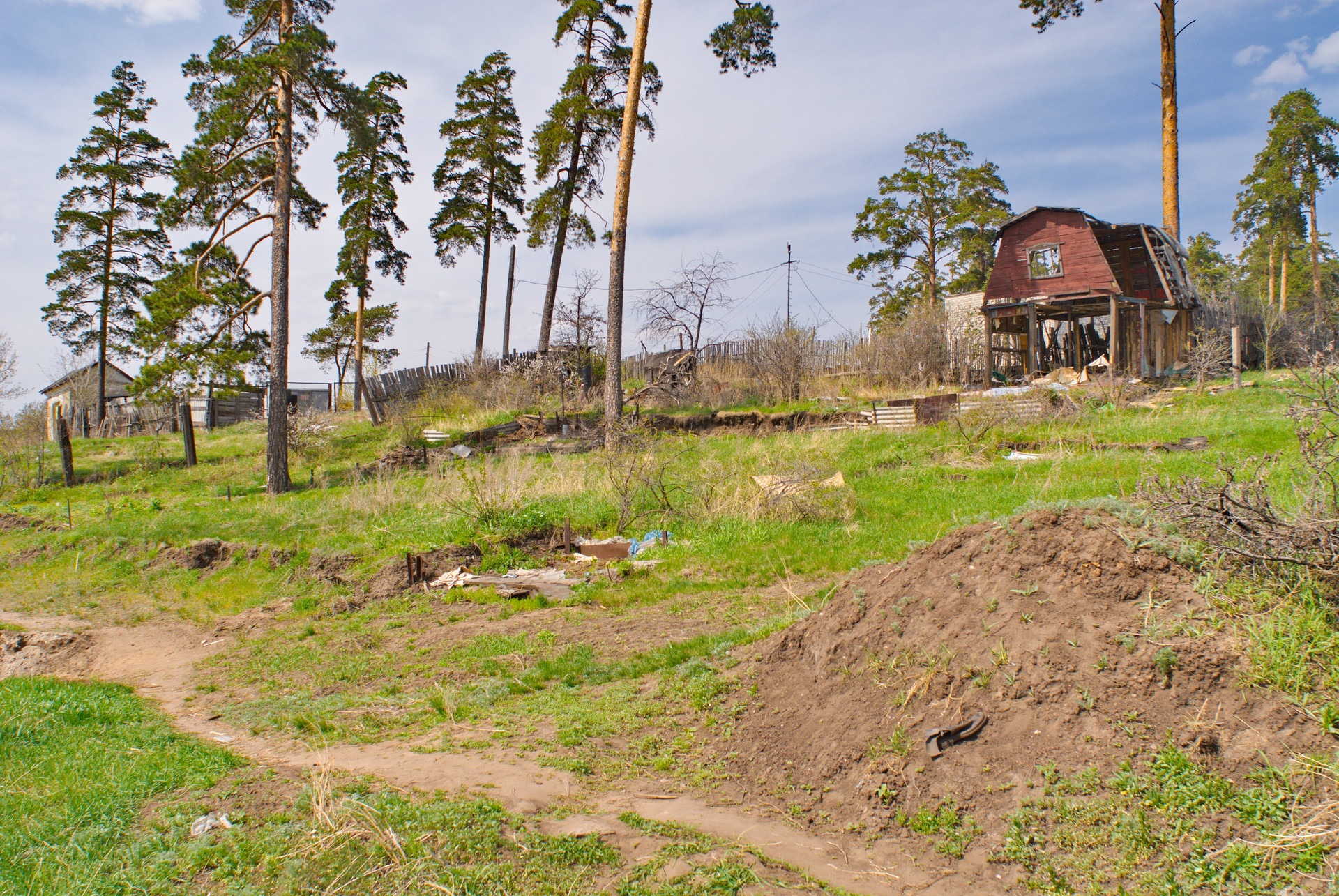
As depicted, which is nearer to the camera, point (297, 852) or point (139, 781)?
point (297, 852)

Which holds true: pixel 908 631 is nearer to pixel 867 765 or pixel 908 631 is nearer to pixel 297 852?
pixel 867 765

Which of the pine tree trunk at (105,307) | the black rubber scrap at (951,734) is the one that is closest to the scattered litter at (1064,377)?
the black rubber scrap at (951,734)

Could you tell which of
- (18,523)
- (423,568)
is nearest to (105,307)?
(18,523)

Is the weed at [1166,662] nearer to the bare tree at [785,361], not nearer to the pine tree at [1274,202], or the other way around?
the bare tree at [785,361]

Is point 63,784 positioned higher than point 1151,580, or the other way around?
point 1151,580

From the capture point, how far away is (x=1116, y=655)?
11.4 ft

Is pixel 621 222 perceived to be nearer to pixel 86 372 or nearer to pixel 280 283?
pixel 280 283

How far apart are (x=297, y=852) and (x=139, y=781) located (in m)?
1.43

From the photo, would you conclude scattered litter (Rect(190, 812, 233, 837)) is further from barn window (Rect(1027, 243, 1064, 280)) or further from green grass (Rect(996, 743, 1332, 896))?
barn window (Rect(1027, 243, 1064, 280))

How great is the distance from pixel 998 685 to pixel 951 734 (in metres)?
0.36

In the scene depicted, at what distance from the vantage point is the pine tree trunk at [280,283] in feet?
52.1

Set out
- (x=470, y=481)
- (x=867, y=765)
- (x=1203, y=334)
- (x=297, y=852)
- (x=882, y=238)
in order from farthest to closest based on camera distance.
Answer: (x=882, y=238), (x=1203, y=334), (x=470, y=481), (x=867, y=765), (x=297, y=852)

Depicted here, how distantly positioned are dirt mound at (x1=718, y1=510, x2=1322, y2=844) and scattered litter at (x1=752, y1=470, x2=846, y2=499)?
5.22m

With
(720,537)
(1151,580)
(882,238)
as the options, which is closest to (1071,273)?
(882,238)
